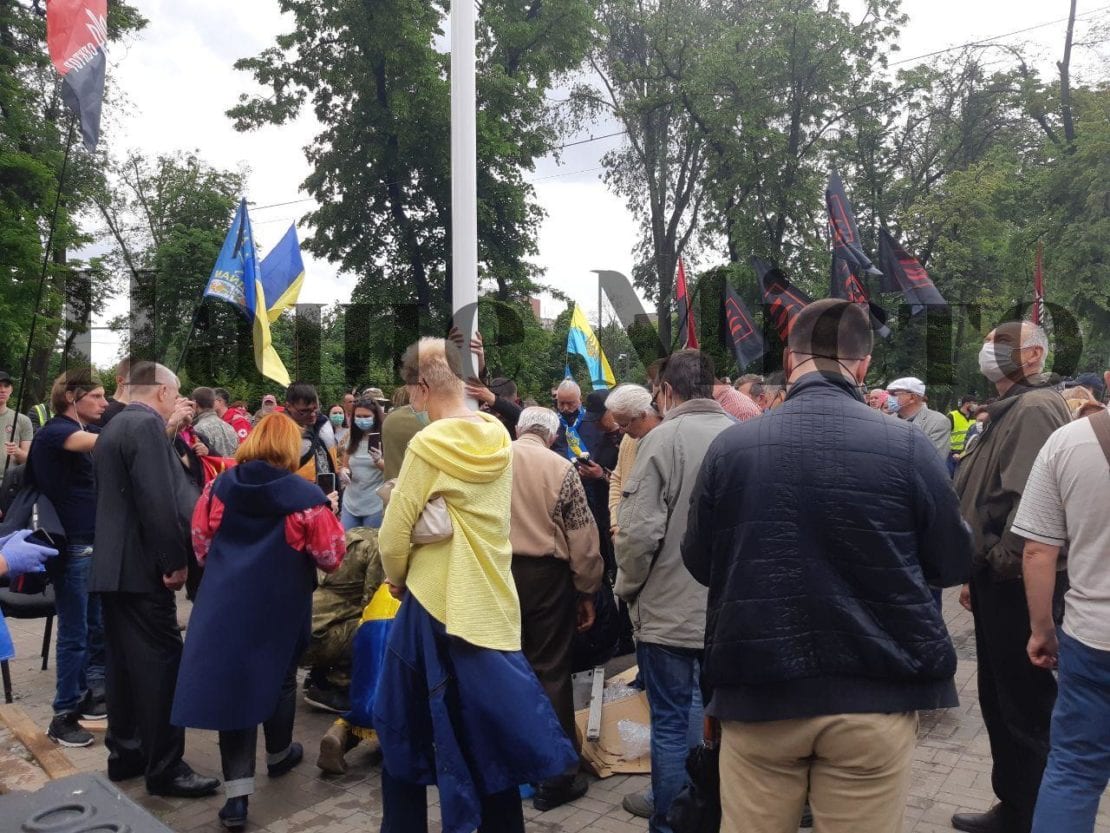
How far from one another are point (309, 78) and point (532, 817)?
819 inches

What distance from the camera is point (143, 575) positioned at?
13.6 feet

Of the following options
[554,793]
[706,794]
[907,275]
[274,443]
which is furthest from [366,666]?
[907,275]

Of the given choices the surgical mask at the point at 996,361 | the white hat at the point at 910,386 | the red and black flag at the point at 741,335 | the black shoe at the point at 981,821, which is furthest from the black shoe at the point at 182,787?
the red and black flag at the point at 741,335

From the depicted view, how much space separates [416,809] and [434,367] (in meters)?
1.51

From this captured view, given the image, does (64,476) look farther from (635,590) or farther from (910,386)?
(910,386)

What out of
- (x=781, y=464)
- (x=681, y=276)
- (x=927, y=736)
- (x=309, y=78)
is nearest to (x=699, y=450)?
(x=781, y=464)

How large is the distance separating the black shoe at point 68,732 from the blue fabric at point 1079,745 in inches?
183

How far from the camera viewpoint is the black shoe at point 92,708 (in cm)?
512

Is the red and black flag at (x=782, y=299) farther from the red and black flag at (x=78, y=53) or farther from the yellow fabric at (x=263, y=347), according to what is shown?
the red and black flag at (x=78, y=53)

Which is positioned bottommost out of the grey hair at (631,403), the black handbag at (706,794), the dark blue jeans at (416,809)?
the dark blue jeans at (416,809)

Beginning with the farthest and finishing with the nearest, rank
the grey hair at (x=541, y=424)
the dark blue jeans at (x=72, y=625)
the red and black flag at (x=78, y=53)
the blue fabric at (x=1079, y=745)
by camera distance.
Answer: the red and black flag at (x=78, y=53), the dark blue jeans at (x=72, y=625), the grey hair at (x=541, y=424), the blue fabric at (x=1079, y=745)

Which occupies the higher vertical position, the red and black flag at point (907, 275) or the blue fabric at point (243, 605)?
the red and black flag at point (907, 275)

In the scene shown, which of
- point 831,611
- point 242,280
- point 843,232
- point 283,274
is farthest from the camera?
point 843,232

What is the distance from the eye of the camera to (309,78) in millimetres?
21281
